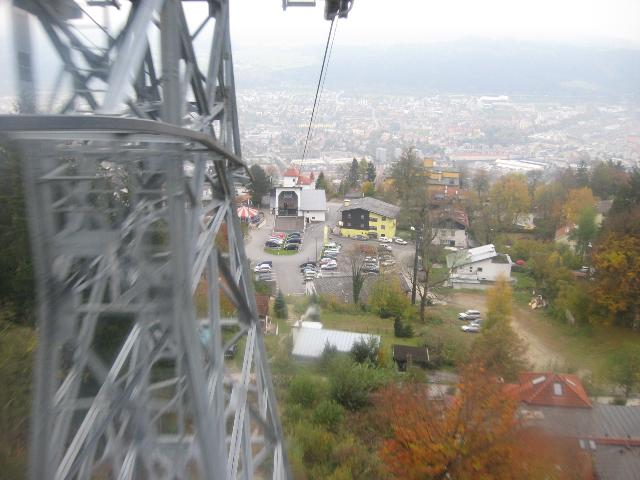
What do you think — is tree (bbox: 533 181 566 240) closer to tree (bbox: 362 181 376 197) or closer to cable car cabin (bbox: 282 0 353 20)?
tree (bbox: 362 181 376 197)

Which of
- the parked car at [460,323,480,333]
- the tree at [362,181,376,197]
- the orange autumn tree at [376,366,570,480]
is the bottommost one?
the parked car at [460,323,480,333]

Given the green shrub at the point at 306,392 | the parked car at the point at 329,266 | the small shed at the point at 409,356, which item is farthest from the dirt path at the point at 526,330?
the green shrub at the point at 306,392

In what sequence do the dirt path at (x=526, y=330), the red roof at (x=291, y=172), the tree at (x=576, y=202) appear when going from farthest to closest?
the red roof at (x=291, y=172) < the tree at (x=576, y=202) < the dirt path at (x=526, y=330)

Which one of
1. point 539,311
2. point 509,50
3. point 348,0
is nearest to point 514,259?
point 539,311

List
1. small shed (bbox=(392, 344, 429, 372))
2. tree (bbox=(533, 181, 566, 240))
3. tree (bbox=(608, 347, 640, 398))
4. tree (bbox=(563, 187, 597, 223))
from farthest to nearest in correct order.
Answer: tree (bbox=(533, 181, 566, 240)) → tree (bbox=(563, 187, 597, 223)) → small shed (bbox=(392, 344, 429, 372)) → tree (bbox=(608, 347, 640, 398))

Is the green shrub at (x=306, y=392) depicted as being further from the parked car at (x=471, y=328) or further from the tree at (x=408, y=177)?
the tree at (x=408, y=177)

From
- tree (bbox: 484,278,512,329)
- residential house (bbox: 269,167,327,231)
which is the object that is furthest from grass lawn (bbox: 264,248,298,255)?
tree (bbox: 484,278,512,329)
